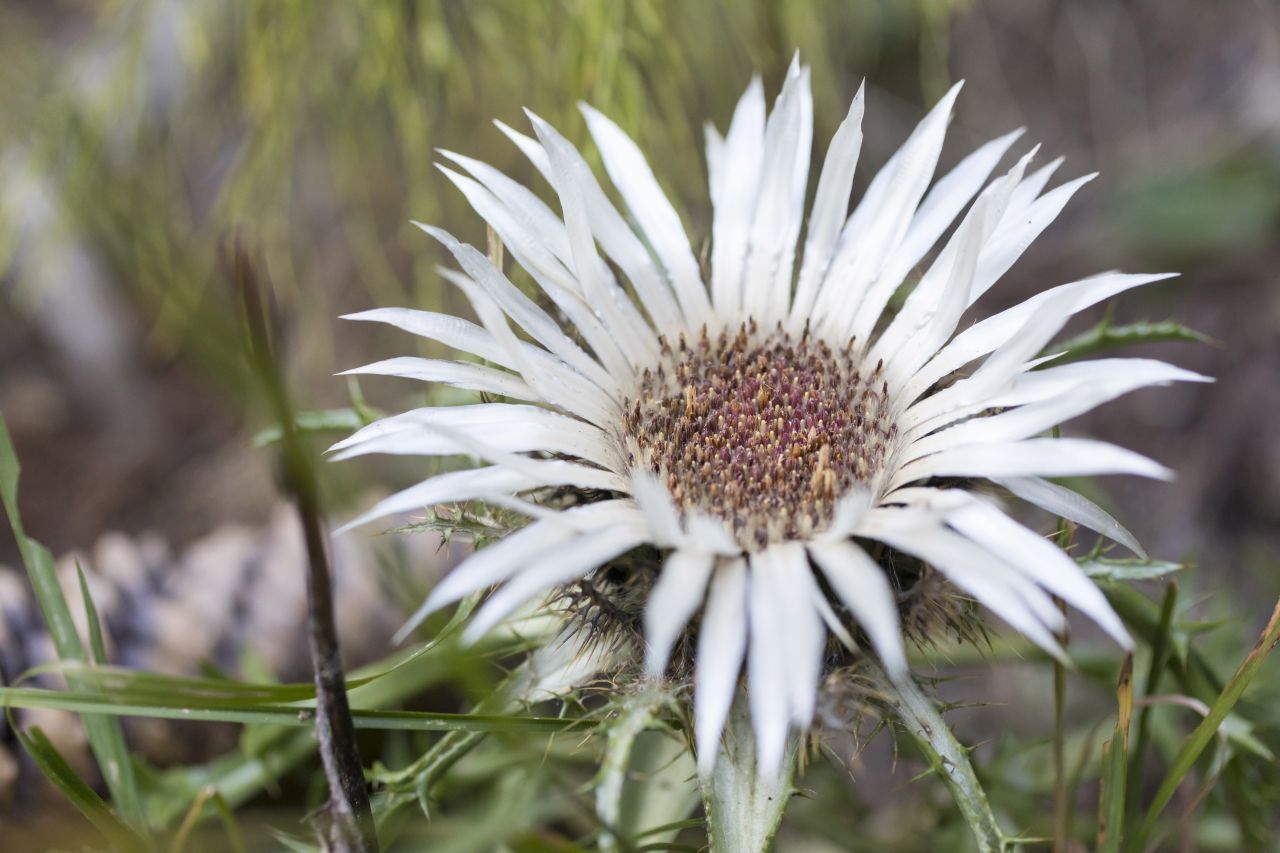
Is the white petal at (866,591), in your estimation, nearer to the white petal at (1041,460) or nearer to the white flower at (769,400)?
the white flower at (769,400)

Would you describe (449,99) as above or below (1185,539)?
above

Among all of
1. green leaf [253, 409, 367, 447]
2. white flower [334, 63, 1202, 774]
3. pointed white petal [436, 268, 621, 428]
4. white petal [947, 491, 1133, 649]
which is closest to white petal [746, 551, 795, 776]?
white flower [334, 63, 1202, 774]

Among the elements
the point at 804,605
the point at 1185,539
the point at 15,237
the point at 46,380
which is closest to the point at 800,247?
the point at 804,605

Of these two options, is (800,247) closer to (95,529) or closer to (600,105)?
(600,105)

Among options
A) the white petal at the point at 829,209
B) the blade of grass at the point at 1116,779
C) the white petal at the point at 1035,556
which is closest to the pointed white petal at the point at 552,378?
the white petal at the point at 829,209

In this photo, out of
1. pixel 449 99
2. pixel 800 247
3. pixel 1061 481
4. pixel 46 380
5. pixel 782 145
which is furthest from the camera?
pixel 46 380

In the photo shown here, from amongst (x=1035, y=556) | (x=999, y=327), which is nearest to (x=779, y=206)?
(x=999, y=327)

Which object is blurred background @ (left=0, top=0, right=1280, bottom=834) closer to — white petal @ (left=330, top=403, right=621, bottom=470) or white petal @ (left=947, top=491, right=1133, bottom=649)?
white petal @ (left=330, top=403, right=621, bottom=470)
